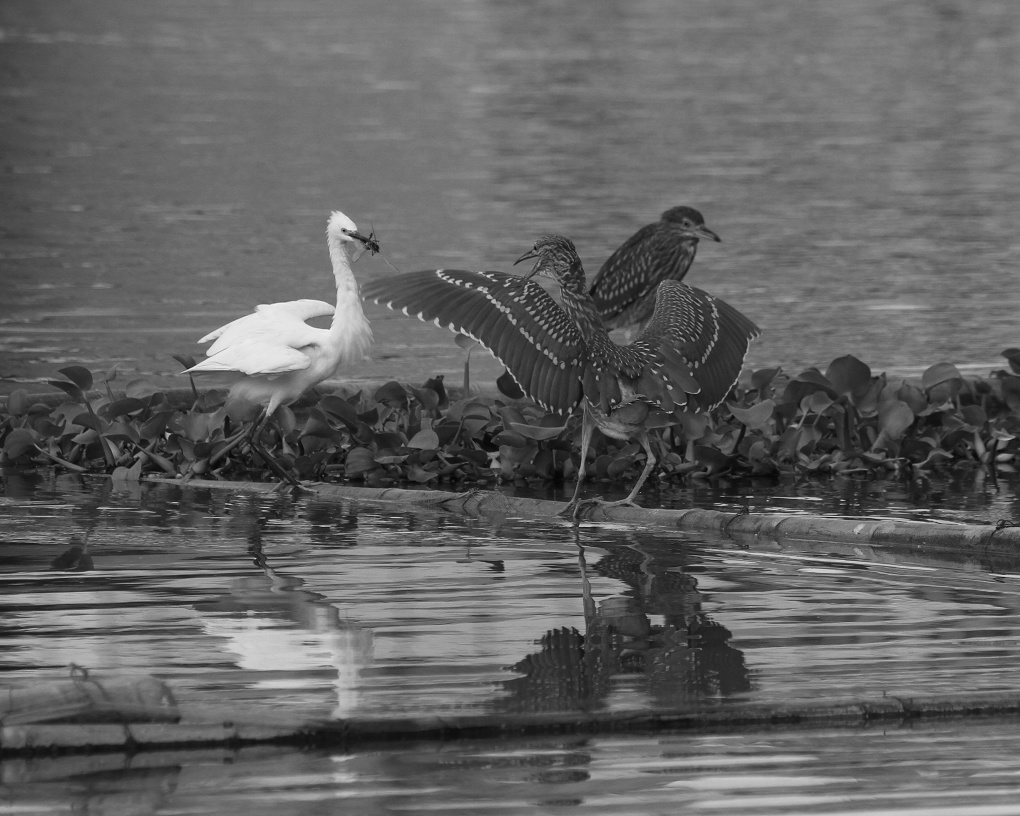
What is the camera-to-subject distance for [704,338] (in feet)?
29.6

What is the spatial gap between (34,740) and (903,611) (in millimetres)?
3177

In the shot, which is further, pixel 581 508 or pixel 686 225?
pixel 686 225

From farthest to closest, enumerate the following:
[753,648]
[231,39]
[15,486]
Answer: [231,39] → [15,486] → [753,648]

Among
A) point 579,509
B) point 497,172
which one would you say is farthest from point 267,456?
point 497,172

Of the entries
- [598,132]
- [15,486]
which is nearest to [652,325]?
[15,486]

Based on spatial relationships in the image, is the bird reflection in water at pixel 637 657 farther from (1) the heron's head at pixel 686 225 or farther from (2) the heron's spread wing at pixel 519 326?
(1) the heron's head at pixel 686 225

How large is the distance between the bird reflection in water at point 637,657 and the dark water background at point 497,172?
6691 mm

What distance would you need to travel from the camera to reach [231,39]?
167ft

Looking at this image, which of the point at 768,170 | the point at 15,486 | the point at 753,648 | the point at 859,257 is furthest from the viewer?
the point at 768,170

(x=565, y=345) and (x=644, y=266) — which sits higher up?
(x=644, y=266)

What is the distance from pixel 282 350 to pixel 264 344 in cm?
11

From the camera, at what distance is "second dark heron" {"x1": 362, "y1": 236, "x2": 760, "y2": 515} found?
850cm

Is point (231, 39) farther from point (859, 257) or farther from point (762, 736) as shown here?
point (762, 736)

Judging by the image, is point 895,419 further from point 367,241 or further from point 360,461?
point 367,241
